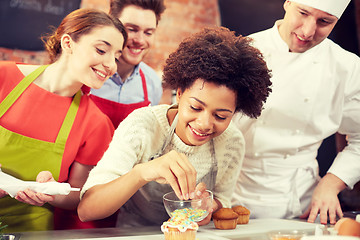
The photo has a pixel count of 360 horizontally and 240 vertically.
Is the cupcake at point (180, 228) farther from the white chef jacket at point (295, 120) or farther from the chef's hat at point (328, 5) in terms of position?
the chef's hat at point (328, 5)

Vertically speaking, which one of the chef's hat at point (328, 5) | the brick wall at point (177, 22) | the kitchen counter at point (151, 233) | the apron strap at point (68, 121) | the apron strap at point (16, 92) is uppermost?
the brick wall at point (177, 22)

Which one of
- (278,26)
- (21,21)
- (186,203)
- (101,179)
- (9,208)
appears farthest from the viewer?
(21,21)

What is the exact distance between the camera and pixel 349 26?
2.39 metres

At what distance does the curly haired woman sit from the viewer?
4.49 ft

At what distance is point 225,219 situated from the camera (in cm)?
151

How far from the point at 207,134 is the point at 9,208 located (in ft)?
2.99

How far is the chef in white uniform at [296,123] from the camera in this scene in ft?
6.39

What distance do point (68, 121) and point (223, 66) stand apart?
73 centimetres

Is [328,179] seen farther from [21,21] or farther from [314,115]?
[21,21]

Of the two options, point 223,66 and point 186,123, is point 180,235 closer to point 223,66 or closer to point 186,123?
point 186,123

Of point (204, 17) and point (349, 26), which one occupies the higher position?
point (204, 17)

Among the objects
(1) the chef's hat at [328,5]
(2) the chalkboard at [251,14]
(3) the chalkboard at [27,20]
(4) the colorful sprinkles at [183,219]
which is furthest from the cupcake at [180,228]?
(3) the chalkboard at [27,20]

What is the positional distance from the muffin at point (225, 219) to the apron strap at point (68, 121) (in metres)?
0.71

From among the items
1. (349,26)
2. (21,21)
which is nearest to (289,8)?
(349,26)
